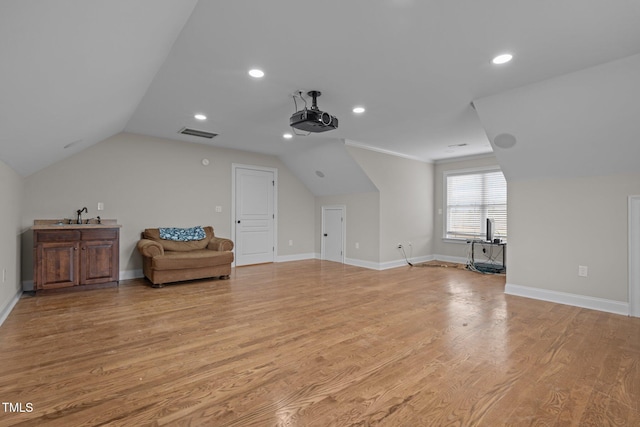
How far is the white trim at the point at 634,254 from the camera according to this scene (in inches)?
137

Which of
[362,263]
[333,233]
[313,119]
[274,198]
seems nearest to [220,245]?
[274,198]

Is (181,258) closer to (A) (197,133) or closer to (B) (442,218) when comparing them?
(A) (197,133)

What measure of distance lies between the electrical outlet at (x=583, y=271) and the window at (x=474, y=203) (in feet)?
8.57

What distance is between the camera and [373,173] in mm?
6129

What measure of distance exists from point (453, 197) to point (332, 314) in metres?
5.15

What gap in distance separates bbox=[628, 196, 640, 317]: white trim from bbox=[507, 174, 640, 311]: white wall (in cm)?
4

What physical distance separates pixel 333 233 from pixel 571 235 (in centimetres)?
446

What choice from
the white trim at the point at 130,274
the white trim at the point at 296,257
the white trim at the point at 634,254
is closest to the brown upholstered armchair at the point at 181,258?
the white trim at the point at 130,274

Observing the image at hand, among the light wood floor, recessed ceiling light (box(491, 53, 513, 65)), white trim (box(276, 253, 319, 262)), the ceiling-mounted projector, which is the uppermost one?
recessed ceiling light (box(491, 53, 513, 65))

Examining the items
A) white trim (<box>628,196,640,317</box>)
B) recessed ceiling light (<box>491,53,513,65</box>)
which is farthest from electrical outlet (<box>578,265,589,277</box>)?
recessed ceiling light (<box>491,53,513,65</box>)

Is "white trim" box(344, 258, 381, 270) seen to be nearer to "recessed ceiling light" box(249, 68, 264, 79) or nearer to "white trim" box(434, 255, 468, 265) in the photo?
"white trim" box(434, 255, 468, 265)

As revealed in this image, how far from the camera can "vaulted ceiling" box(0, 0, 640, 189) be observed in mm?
1875

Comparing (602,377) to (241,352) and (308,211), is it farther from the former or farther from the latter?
(308,211)

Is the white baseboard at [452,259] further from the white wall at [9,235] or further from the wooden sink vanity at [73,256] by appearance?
the white wall at [9,235]
